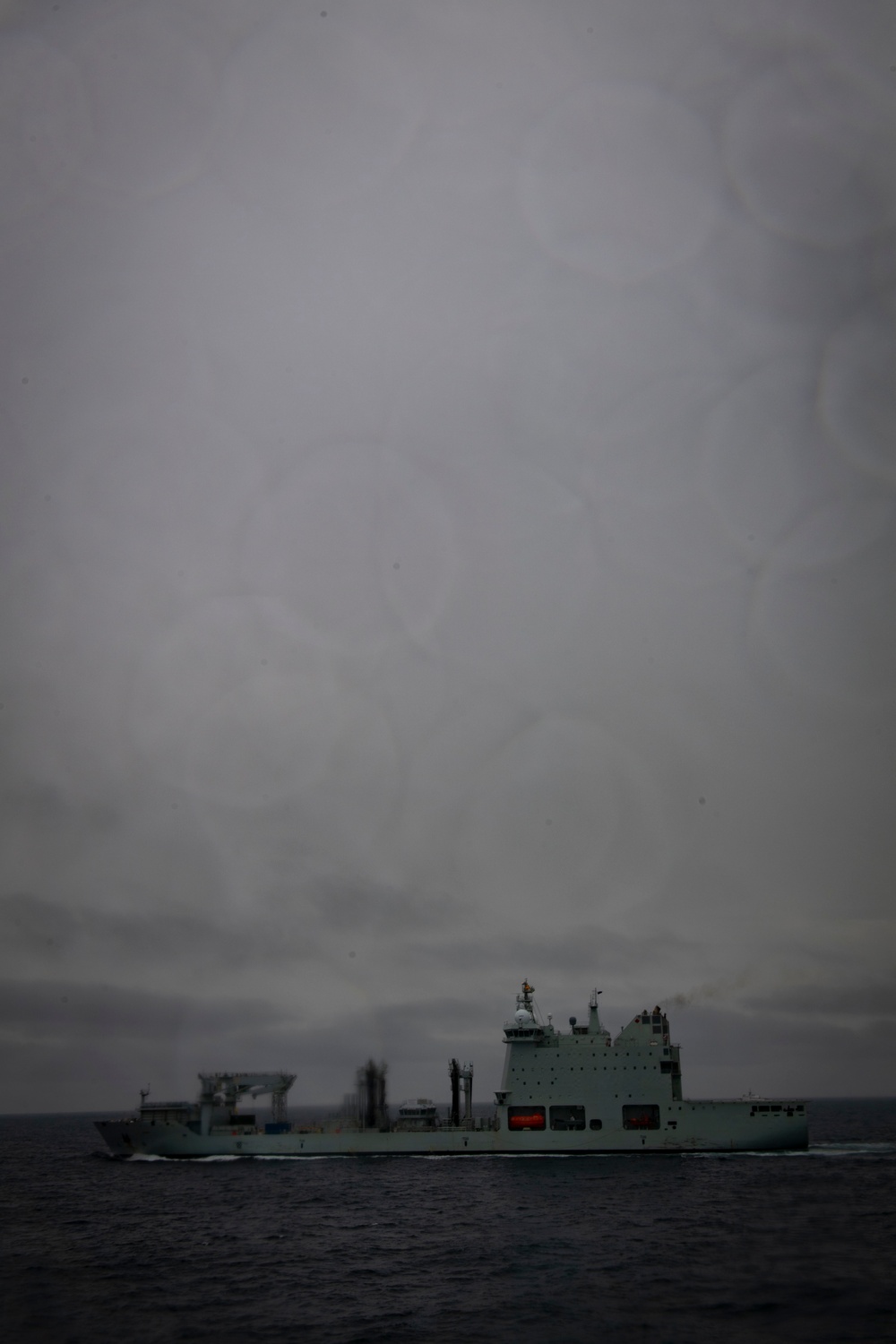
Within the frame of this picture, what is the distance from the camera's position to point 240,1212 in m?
51.3

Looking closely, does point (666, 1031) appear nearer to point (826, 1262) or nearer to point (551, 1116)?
point (551, 1116)

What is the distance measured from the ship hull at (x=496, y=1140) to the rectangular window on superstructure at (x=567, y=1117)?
56 centimetres

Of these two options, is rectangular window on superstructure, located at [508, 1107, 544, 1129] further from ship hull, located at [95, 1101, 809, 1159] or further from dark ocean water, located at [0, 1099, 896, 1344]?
dark ocean water, located at [0, 1099, 896, 1344]

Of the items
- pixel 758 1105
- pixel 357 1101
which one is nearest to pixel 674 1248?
pixel 758 1105

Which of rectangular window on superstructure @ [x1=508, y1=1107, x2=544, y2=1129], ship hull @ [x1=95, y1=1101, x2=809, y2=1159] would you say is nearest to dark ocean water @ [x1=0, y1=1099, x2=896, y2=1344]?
ship hull @ [x1=95, y1=1101, x2=809, y2=1159]

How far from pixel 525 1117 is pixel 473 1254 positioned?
89.9 feet

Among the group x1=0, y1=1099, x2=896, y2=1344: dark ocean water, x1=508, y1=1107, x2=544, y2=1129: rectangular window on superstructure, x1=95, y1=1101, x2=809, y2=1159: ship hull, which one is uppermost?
x1=508, y1=1107, x2=544, y2=1129: rectangular window on superstructure

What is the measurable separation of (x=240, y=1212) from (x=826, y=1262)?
30109 millimetres

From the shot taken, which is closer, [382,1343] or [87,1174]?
[382,1343]

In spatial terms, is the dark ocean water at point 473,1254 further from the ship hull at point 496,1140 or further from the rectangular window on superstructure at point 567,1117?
the rectangular window on superstructure at point 567,1117

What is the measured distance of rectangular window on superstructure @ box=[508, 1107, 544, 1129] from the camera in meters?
65.4

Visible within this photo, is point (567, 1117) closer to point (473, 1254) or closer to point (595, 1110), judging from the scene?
point (595, 1110)

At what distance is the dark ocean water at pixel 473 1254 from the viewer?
29.8 m

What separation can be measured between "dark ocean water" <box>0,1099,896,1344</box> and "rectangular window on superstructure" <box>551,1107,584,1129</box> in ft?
7.25
